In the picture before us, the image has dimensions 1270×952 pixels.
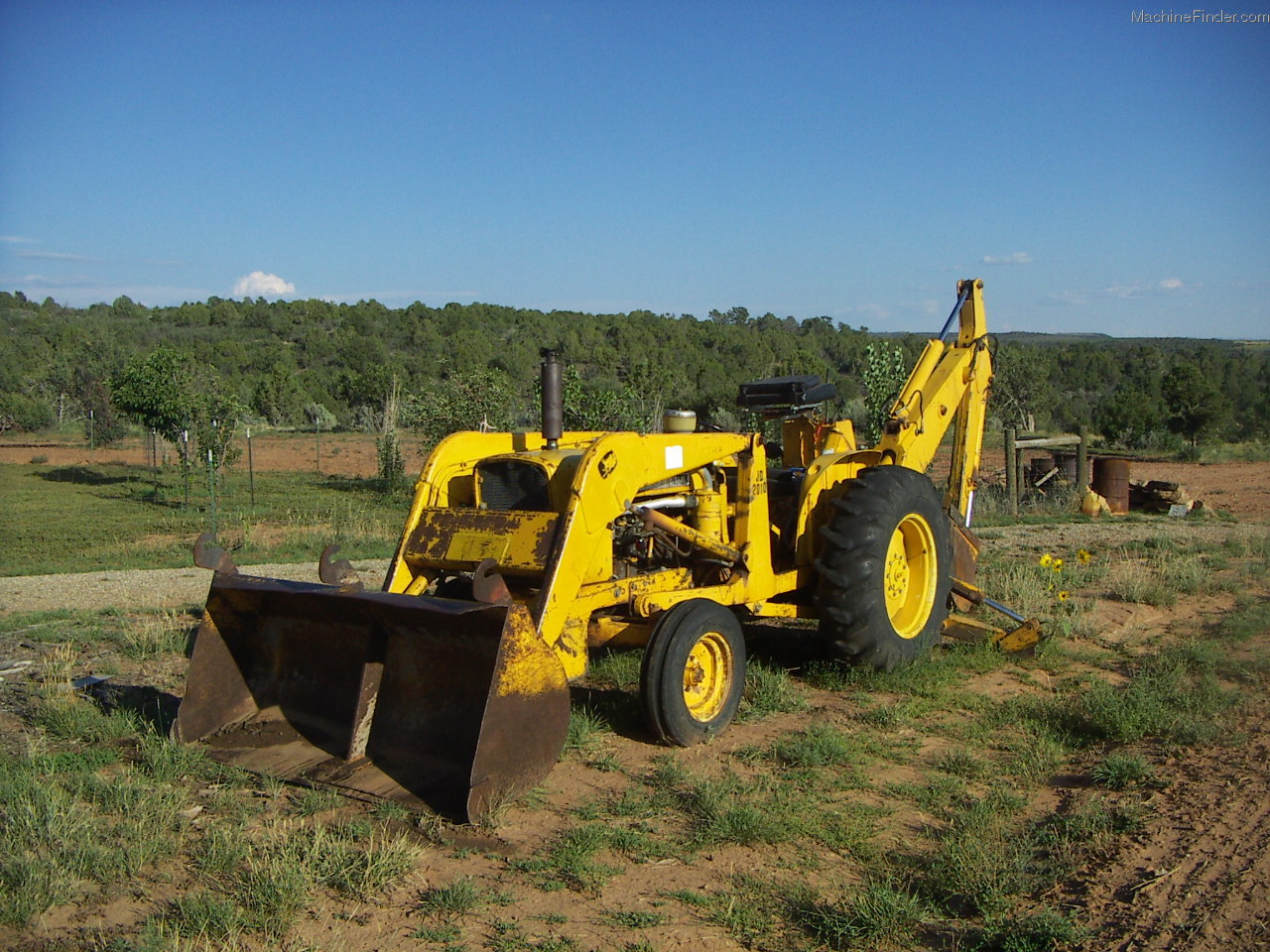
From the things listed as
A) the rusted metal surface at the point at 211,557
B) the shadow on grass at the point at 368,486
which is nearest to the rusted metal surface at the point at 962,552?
the rusted metal surface at the point at 211,557

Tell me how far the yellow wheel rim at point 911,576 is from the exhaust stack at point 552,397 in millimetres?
2560

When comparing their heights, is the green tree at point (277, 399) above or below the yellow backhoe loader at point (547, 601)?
above

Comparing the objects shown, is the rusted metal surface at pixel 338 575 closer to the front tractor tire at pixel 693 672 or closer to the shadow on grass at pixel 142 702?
the shadow on grass at pixel 142 702

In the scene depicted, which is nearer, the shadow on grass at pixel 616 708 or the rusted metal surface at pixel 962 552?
the shadow on grass at pixel 616 708

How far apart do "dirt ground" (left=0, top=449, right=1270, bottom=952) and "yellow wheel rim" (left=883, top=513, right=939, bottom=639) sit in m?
1.61

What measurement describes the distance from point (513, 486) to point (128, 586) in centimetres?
668

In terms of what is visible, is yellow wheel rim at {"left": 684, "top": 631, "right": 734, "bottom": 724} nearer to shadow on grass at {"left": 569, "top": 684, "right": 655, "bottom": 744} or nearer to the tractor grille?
shadow on grass at {"left": 569, "top": 684, "right": 655, "bottom": 744}

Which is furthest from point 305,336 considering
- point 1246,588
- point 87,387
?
point 1246,588

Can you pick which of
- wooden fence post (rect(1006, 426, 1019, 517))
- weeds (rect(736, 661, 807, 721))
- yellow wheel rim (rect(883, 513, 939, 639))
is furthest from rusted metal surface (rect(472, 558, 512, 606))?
wooden fence post (rect(1006, 426, 1019, 517))

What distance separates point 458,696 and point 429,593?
1.60m

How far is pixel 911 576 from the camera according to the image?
7863 mm

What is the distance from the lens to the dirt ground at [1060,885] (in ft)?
12.5

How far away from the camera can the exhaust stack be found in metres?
6.52

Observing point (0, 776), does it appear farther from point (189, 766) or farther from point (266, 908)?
point (266, 908)
